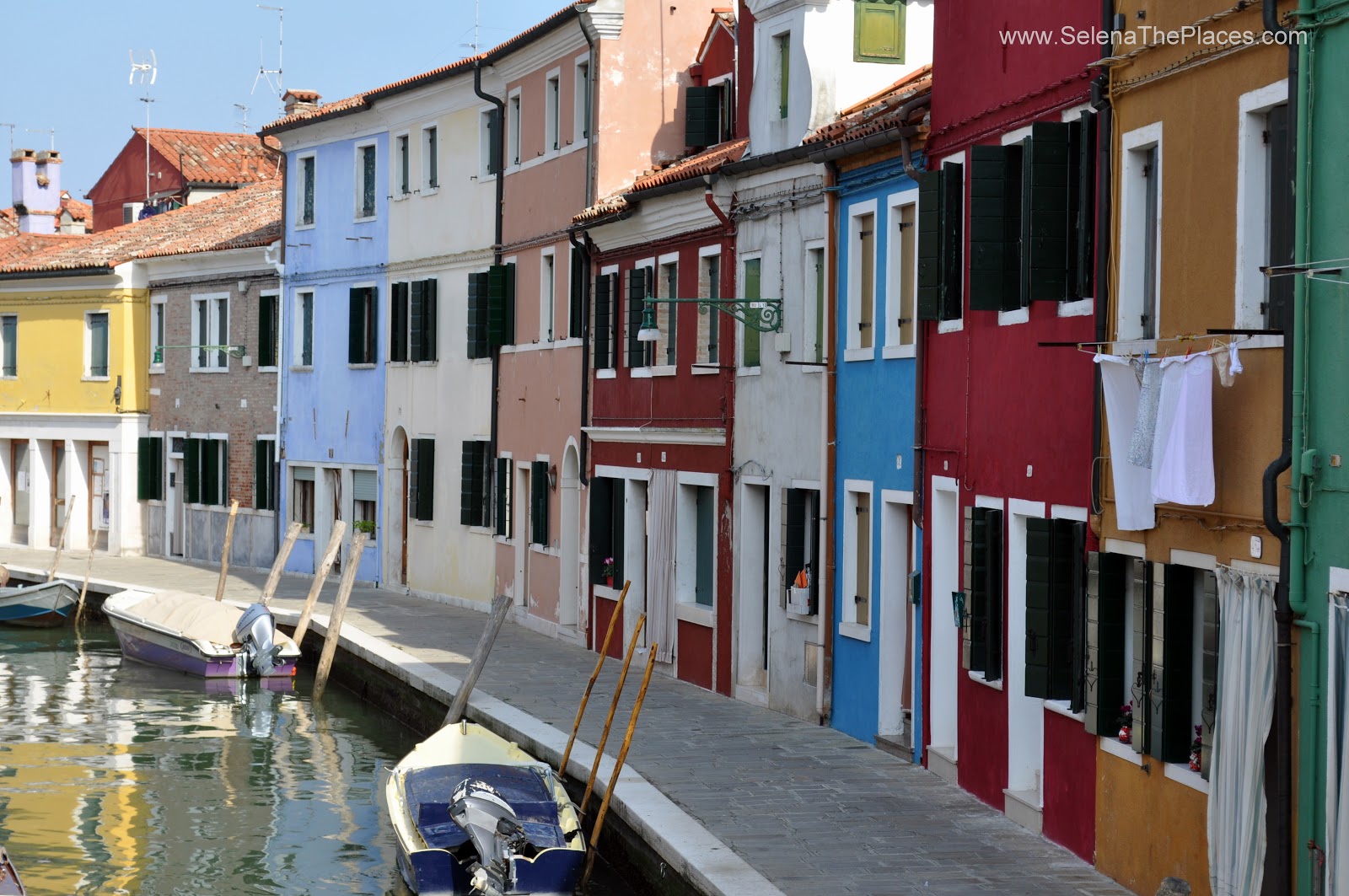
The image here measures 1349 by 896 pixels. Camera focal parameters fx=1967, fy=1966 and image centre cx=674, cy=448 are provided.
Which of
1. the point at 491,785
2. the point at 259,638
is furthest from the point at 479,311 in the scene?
the point at 491,785

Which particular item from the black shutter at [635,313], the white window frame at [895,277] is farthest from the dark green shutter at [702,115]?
the white window frame at [895,277]

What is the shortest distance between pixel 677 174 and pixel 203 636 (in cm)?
1075

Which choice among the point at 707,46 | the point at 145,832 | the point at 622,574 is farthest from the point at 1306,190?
the point at 707,46

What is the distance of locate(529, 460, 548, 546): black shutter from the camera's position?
92.8ft

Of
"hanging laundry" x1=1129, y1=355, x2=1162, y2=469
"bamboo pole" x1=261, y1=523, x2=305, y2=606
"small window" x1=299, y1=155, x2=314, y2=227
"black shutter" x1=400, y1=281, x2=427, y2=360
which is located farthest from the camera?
"small window" x1=299, y1=155, x2=314, y2=227

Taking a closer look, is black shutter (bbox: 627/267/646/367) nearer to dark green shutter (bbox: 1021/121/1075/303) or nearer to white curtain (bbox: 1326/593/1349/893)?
dark green shutter (bbox: 1021/121/1075/303)

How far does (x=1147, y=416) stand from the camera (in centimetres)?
1131

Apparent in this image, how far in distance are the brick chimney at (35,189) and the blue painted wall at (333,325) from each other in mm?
18619

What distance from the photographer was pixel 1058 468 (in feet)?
43.9

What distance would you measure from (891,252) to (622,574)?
8622 millimetres

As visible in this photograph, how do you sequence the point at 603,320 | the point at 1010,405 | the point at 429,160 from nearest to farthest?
the point at 1010,405
the point at 603,320
the point at 429,160

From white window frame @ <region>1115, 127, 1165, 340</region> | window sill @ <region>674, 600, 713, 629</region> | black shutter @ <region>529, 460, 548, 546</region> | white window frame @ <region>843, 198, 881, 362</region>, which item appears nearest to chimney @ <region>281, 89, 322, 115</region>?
black shutter @ <region>529, 460, 548, 546</region>

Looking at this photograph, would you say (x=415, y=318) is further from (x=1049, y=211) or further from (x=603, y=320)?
(x=1049, y=211)

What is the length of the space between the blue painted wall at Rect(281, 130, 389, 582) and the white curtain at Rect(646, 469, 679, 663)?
1206 cm
